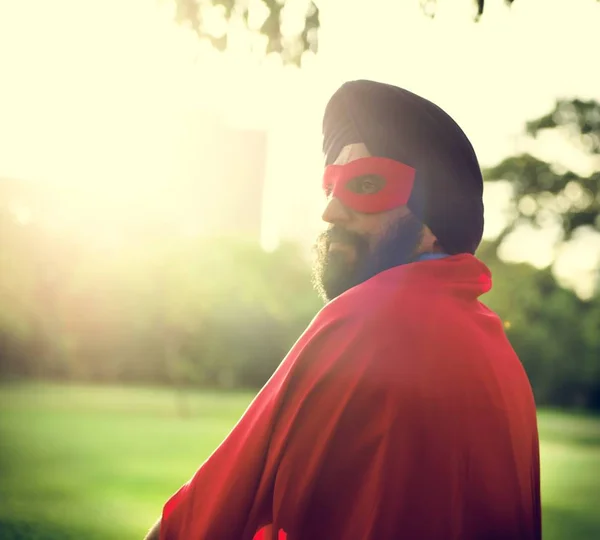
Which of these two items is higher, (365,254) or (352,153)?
(352,153)

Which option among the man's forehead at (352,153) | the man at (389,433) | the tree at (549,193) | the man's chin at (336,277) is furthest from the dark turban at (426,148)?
the tree at (549,193)

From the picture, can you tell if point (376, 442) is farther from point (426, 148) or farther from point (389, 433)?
point (426, 148)

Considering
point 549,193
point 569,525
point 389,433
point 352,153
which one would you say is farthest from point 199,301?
point 389,433

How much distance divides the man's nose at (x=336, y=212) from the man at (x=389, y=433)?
179mm

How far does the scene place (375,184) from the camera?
275 centimetres

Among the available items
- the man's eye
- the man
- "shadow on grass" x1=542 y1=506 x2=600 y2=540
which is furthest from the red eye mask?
"shadow on grass" x1=542 y1=506 x2=600 y2=540

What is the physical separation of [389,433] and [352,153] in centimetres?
99

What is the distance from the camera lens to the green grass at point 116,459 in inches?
440

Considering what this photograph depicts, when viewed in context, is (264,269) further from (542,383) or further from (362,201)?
(362,201)

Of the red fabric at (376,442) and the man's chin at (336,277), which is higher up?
the man's chin at (336,277)

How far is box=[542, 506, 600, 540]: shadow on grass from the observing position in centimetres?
1117

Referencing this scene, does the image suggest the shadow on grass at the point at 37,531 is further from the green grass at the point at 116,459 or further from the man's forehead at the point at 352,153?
the man's forehead at the point at 352,153

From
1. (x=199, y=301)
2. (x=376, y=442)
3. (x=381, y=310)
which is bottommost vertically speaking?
(x=199, y=301)

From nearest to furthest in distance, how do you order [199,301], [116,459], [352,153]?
[352,153] < [116,459] < [199,301]
